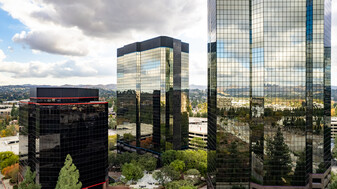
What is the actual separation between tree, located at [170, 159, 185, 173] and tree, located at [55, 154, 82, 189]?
127 feet

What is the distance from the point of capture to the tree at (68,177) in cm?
5688

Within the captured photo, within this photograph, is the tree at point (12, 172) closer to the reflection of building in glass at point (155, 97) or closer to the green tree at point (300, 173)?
the reflection of building in glass at point (155, 97)

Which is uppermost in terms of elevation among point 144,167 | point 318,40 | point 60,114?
point 318,40

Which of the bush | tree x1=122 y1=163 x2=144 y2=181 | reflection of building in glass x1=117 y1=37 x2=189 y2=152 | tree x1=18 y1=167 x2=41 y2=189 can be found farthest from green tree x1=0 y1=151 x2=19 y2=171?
tree x1=122 y1=163 x2=144 y2=181

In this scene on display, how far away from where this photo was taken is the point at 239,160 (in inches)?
2542

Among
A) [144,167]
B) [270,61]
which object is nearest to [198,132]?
[144,167]

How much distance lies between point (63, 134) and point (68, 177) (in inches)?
515

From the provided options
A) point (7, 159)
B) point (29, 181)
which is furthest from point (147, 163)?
point (7, 159)

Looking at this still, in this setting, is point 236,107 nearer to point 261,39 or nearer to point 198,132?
point 261,39

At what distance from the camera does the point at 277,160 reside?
62.2 metres

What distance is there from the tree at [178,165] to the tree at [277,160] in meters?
34.7

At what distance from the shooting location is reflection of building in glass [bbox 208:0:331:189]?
62281 millimetres

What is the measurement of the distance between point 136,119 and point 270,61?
77.7 m

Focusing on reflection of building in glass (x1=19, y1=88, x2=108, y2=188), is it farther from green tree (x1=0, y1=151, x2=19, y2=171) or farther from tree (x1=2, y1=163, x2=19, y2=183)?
green tree (x1=0, y1=151, x2=19, y2=171)
